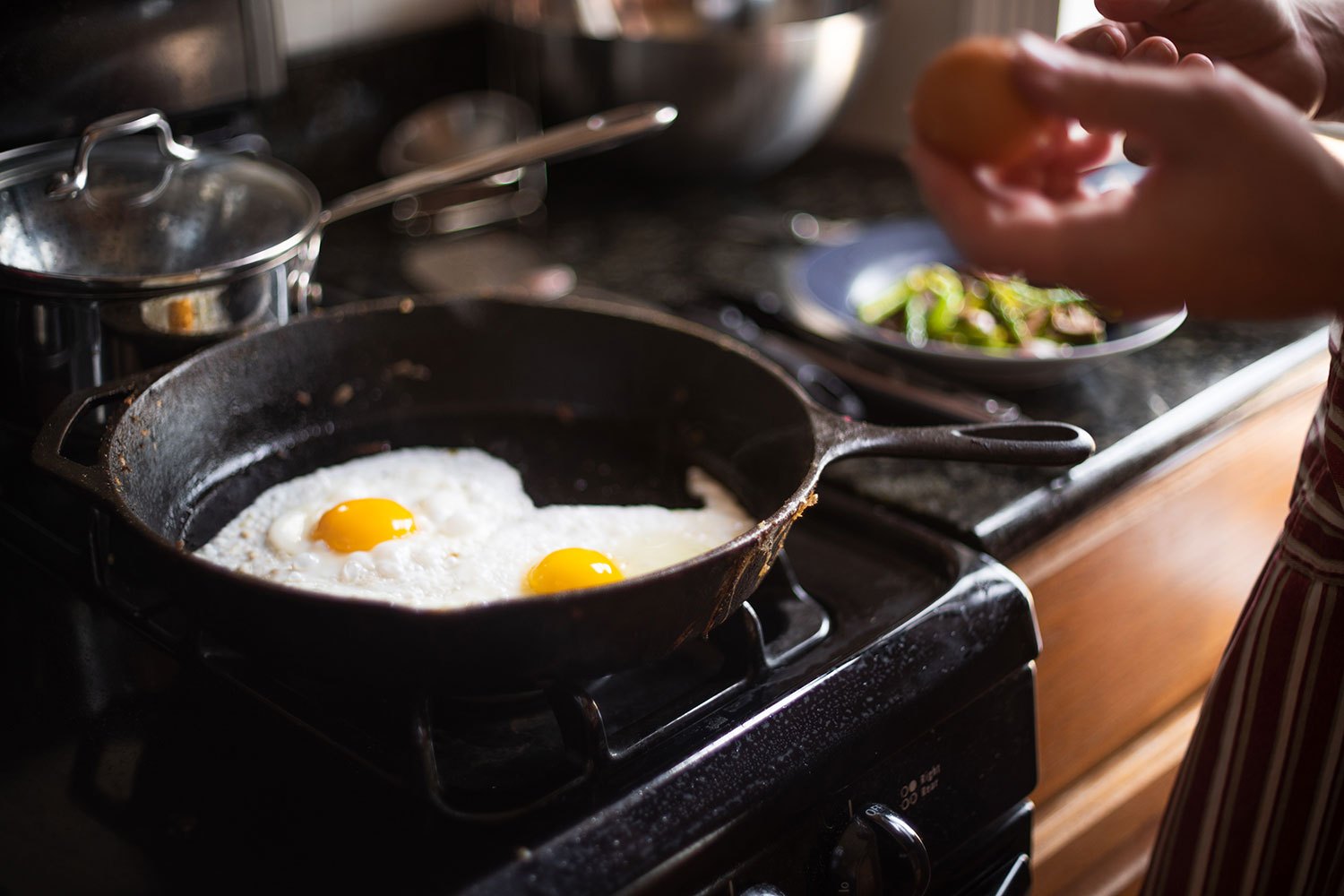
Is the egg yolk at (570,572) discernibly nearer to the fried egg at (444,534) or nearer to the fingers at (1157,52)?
the fried egg at (444,534)

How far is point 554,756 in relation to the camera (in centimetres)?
73

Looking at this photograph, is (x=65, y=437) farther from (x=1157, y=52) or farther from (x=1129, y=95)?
(x=1157, y=52)

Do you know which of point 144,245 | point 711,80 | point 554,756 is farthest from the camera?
point 711,80

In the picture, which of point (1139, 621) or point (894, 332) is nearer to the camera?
point (1139, 621)

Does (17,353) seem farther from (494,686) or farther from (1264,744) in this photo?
(1264,744)

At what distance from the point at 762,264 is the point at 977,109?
0.94 metres

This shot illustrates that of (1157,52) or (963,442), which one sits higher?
(1157,52)

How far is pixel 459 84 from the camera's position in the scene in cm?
181

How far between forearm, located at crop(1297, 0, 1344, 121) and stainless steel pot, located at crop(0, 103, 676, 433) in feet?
1.79

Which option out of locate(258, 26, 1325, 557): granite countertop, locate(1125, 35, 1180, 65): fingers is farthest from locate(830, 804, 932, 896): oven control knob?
locate(1125, 35, 1180, 65): fingers

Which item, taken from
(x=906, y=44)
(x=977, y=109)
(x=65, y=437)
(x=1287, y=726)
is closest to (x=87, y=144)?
(x=65, y=437)

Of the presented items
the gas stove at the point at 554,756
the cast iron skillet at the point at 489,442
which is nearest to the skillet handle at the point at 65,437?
the cast iron skillet at the point at 489,442

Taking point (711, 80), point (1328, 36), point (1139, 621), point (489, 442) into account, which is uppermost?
point (1328, 36)

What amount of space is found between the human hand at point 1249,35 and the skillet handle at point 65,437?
28.5 inches
